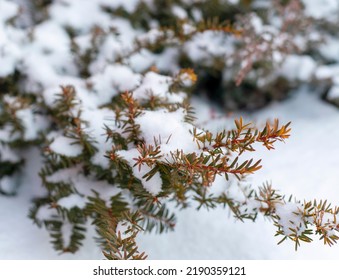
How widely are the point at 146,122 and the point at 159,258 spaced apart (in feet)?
1.59

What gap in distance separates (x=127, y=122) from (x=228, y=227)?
0.56 m

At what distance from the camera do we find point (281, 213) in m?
0.92

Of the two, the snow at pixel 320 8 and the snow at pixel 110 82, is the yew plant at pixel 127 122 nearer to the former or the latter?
the snow at pixel 110 82

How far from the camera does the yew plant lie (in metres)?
0.84

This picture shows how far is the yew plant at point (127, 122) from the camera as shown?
0.84m

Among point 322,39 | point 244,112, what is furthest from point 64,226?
point 322,39

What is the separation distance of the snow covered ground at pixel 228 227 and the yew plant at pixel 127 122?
4 centimetres

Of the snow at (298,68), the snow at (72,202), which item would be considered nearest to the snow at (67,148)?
the snow at (72,202)

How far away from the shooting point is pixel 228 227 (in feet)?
4.11

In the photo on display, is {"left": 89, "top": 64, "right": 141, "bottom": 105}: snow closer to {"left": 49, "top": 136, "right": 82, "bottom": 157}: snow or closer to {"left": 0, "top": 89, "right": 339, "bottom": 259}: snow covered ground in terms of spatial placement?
{"left": 49, "top": 136, "right": 82, "bottom": 157}: snow

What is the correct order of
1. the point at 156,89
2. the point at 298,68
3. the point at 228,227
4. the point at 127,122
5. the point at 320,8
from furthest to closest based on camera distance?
1. the point at 320,8
2. the point at 298,68
3. the point at 228,227
4. the point at 156,89
5. the point at 127,122

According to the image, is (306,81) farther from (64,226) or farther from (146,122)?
(64,226)

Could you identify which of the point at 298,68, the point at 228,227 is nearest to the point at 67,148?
the point at 228,227

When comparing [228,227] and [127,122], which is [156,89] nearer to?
[127,122]
